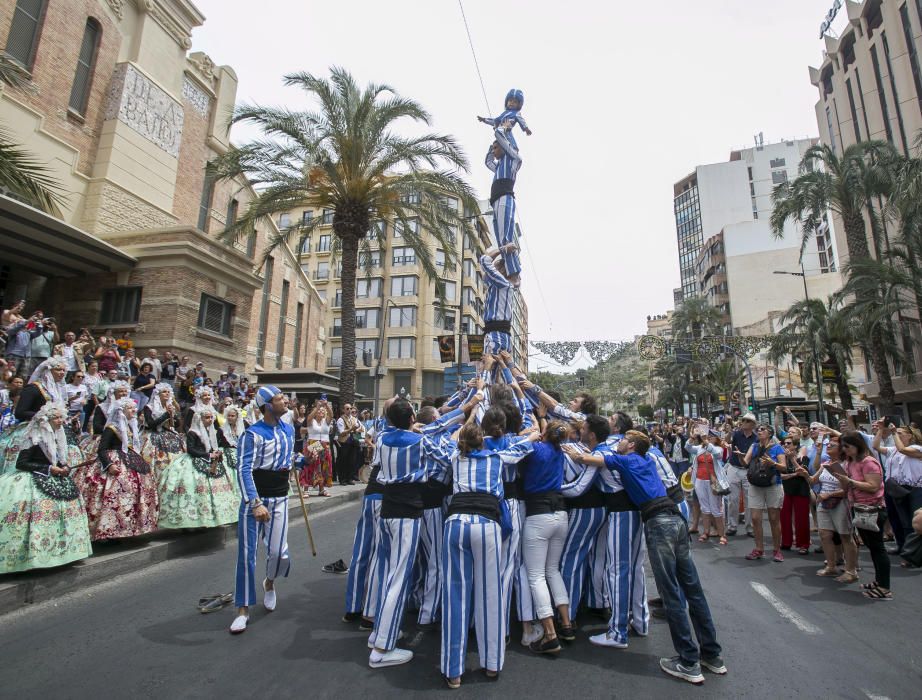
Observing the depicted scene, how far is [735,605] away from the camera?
5.63 metres

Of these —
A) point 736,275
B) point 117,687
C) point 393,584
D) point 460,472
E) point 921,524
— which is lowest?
point 117,687

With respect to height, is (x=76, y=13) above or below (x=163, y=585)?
above

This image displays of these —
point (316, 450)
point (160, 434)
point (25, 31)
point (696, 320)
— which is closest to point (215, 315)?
point (316, 450)

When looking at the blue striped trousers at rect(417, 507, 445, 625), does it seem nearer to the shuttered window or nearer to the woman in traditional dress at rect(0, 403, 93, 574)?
the woman in traditional dress at rect(0, 403, 93, 574)

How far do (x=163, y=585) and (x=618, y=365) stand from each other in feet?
275

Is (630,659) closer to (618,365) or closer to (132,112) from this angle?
(132,112)

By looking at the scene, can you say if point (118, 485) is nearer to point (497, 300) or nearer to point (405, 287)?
Answer: point (497, 300)

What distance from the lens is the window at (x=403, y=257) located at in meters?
47.0

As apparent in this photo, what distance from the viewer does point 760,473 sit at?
25.6 ft

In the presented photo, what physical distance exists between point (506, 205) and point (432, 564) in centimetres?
494

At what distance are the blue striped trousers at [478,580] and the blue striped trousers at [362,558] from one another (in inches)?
50.3

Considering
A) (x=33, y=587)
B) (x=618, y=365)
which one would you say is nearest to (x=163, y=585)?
Answer: (x=33, y=587)

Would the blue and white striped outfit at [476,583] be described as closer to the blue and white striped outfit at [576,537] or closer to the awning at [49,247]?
the blue and white striped outfit at [576,537]

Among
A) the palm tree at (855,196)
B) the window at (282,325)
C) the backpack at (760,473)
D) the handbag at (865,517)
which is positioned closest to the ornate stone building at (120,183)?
Answer: the window at (282,325)
